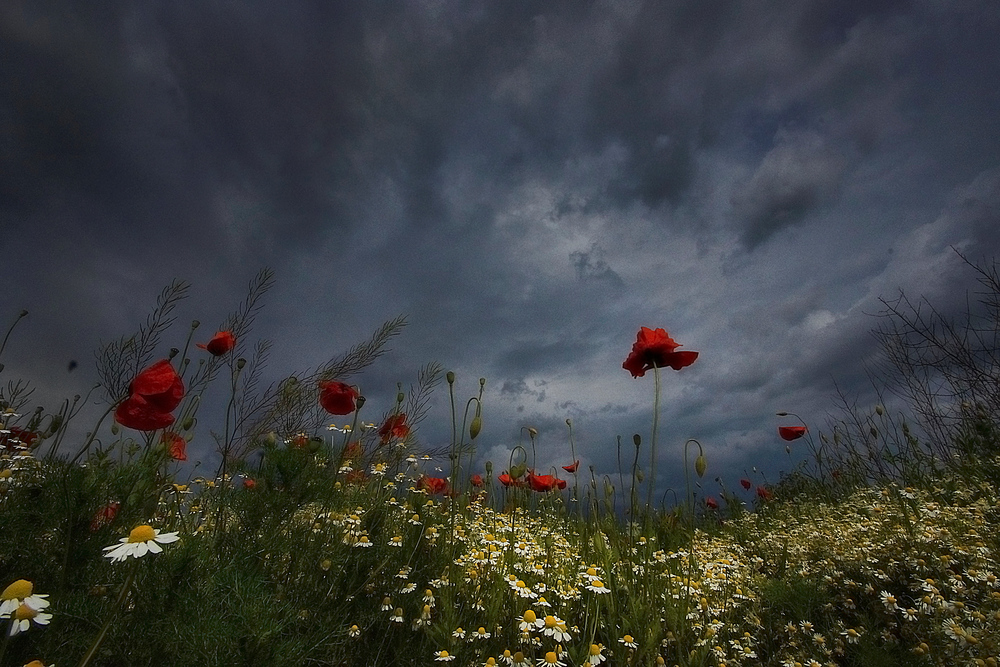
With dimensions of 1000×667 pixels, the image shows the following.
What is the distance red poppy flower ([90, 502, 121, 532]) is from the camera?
2328mm

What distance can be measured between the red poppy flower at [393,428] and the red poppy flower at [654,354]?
5.91 feet

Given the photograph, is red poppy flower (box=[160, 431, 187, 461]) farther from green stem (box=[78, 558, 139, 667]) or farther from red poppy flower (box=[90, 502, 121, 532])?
green stem (box=[78, 558, 139, 667])

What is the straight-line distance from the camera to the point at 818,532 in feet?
15.4

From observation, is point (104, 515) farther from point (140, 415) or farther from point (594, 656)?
point (594, 656)

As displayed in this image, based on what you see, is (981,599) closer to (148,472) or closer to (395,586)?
(395,586)

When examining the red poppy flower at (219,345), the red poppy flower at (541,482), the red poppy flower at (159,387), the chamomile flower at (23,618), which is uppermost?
the red poppy flower at (219,345)

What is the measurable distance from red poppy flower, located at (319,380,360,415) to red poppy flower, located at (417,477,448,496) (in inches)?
37.7

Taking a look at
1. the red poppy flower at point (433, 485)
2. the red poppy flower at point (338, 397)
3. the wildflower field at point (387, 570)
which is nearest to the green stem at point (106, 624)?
the wildflower field at point (387, 570)

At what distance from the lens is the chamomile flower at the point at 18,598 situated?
159cm

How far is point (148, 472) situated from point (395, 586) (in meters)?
1.51

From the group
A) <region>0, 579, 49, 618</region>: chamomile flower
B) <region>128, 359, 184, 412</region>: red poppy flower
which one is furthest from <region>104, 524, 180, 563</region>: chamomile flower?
<region>128, 359, 184, 412</region>: red poppy flower

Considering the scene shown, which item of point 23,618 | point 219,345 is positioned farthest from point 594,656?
point 219,345

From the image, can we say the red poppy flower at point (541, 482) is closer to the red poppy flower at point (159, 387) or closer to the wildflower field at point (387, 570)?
the wildflower field at point (387, 570)

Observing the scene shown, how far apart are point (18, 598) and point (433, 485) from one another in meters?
2.83
